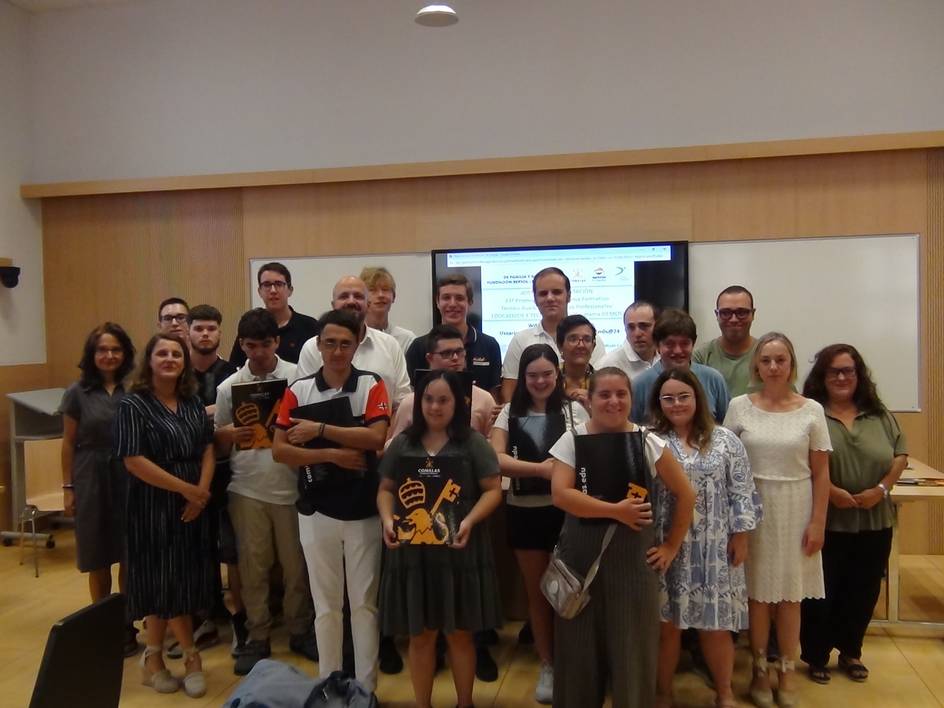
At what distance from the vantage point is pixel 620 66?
17.5ft

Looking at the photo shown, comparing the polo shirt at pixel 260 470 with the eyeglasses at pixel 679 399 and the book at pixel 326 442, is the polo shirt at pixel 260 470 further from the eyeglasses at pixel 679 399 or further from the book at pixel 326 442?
the eyeglasses at pixel 679 399

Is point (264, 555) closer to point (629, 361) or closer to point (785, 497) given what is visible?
point (629, 361)

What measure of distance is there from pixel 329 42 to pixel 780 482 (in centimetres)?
472

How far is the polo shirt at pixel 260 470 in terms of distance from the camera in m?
3.29

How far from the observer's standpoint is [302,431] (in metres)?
2.80

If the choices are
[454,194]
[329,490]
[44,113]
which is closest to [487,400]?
[329,490]

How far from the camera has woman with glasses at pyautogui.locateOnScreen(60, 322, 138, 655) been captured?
354cm

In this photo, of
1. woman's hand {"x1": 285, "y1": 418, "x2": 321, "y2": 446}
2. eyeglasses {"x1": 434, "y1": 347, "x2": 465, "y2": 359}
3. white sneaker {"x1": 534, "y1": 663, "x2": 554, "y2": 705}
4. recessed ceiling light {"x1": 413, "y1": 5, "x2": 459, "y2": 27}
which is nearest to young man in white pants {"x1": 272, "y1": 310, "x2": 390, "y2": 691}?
woman's hand {"x1": 285, "y1": 418, "x2": 321, "y2": 446}

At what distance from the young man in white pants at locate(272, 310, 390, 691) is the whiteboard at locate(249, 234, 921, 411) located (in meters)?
3.08

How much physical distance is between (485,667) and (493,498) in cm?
101

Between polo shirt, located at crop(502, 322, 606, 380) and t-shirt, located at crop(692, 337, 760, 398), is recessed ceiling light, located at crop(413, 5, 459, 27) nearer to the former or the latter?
polo shirt, located at crop(502, 322, 606, 380)

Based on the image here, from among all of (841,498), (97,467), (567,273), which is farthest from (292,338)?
(841,498)

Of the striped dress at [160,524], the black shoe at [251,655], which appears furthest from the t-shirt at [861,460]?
the striped dress at [160,524]

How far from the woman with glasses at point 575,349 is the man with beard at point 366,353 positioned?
2.58ft
